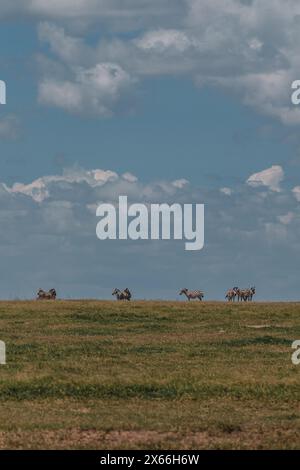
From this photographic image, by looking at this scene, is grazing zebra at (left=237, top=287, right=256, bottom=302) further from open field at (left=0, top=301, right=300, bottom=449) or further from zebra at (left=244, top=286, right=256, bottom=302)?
open field at (left=0, top=301, right=300, bottom=449)

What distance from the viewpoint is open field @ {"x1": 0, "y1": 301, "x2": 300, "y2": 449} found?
22297mm

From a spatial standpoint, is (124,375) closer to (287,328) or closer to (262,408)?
(262,408)

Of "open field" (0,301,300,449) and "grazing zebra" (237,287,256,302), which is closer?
"open field" (0,301,300,449)

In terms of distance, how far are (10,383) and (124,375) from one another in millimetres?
2980

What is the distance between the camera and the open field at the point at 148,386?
22.3 meters

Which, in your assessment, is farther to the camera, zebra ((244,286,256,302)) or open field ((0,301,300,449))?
zebra ((244,286,256,302))

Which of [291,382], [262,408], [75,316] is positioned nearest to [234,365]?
[291,382]

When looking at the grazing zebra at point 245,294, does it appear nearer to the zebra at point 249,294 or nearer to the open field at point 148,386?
the zebra at point 249,294

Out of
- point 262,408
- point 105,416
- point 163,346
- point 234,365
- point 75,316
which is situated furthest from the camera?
point 75,316

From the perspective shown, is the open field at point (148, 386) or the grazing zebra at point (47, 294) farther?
the grazing zebra at point (47, 294)

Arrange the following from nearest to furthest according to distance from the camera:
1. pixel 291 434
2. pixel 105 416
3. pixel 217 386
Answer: pixel 291 434
pixel 105 416
pixel 217 386

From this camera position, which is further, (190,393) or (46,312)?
(46,312)

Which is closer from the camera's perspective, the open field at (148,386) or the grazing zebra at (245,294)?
the open field at (148,386)

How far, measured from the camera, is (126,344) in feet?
127
